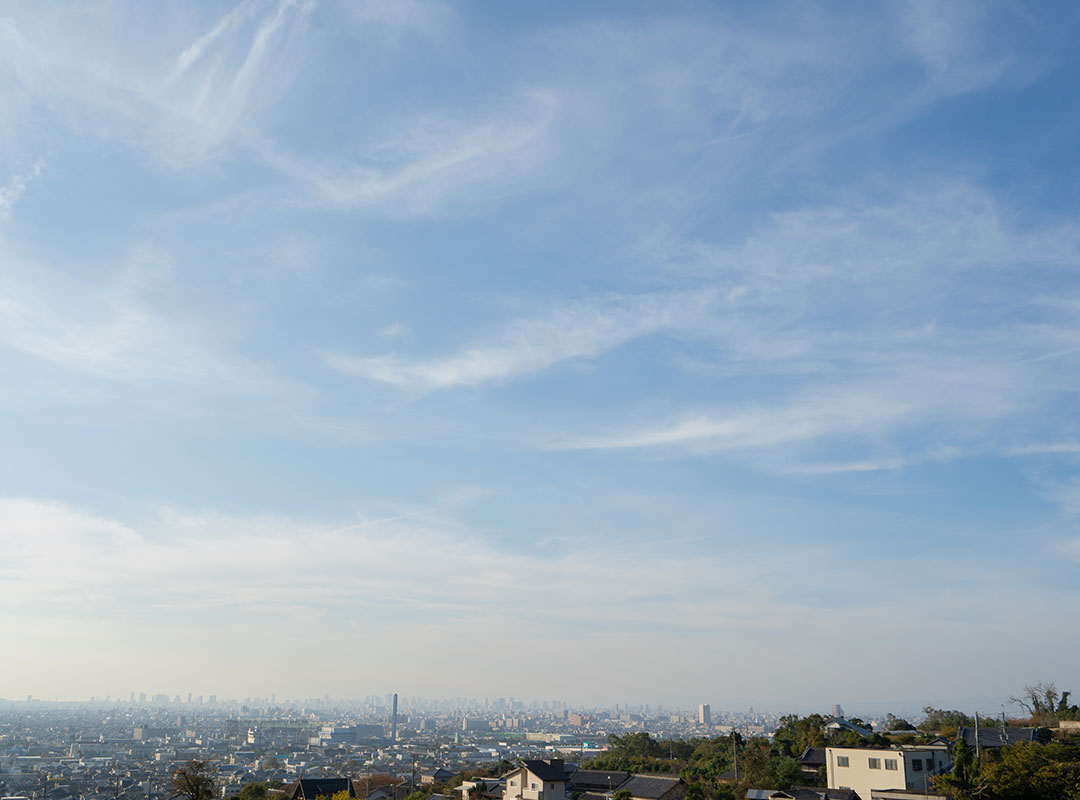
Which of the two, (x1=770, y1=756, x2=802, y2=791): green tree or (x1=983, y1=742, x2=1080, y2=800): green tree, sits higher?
(x1=983, y1=742, x2=1080, y2=800): green tree

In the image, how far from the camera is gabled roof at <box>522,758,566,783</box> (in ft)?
133

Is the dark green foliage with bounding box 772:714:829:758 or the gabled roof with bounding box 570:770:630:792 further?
the dark green foliage with bounding box 772:714:829:758

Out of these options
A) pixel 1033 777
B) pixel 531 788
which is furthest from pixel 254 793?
pixel 1033 777

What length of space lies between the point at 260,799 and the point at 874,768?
3173 cm

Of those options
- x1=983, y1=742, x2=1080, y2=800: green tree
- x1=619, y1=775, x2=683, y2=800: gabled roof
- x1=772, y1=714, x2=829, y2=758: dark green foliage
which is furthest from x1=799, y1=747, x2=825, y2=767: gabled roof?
x1=983, y1=742, x2=1080, y2=800: green tree

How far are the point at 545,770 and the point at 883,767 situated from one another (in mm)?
16089

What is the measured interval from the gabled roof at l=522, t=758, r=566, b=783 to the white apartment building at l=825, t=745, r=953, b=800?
13221 mm

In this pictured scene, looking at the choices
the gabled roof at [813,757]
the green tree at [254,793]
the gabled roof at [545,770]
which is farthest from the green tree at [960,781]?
the green tree at [254,793]

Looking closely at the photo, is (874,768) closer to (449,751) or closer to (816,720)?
(816,720)

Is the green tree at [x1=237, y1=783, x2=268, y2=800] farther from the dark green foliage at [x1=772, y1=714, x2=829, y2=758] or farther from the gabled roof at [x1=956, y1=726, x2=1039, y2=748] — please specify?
the gabled roof at [x1=956, y1=726, x2=1039, y2=748]

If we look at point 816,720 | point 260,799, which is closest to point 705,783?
point 816,720

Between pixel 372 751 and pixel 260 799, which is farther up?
pixel 260 799

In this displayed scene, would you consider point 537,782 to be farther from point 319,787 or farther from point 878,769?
point 878,769

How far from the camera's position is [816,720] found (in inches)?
2078
